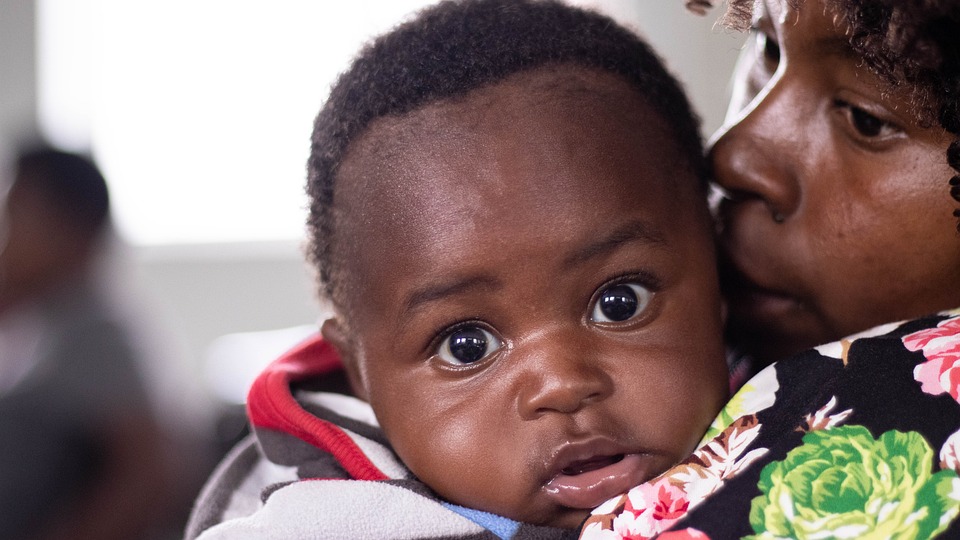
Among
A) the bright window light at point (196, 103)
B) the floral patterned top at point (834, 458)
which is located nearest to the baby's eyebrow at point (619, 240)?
the floral patterned top at point (834, 458)

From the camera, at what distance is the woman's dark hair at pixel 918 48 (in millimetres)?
829

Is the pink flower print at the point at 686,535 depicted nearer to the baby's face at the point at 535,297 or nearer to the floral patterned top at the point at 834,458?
the floral patterned top at the point at 834,458

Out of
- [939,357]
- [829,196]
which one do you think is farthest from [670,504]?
[829,196]

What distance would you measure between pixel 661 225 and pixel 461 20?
36cm

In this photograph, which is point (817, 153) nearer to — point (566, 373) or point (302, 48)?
point (566, 373)

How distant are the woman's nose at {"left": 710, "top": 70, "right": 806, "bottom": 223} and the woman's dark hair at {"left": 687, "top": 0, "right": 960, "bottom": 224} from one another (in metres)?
0.13

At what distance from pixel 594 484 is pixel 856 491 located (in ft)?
1.01

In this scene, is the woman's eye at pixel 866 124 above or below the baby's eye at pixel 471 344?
above

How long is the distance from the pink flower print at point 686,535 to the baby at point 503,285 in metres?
0.22

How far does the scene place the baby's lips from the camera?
992mm

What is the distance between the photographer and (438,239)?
1048mm

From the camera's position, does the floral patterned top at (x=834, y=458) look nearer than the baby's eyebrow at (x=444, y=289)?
Yes

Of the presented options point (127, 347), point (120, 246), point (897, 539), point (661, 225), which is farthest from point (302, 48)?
point (897, 539)

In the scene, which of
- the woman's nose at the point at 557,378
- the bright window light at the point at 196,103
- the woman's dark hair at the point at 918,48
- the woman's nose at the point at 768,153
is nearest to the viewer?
the woman's dark hair at the point at 918,48
